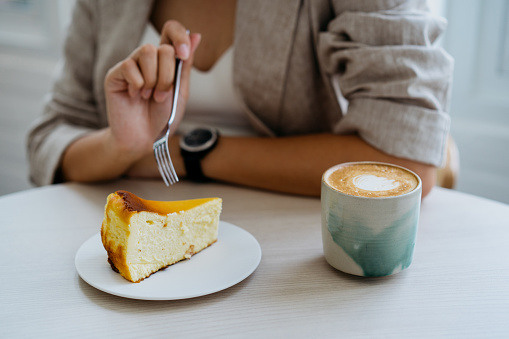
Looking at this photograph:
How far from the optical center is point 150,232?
24.9 inches

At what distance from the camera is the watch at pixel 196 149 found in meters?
0.98

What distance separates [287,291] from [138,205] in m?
0.22

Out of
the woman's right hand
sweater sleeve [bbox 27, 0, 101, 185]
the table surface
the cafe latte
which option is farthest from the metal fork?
sweater sleeve [bbox 27, 0, 101, 185]

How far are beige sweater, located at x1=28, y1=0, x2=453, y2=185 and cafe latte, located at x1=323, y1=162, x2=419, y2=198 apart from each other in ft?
0.70

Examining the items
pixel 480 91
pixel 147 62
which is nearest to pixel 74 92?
pixel 147 62

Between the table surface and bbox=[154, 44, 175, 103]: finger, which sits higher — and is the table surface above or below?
below

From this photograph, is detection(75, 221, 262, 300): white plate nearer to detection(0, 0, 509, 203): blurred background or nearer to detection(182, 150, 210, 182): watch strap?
detection(182, 150, 210, 182): watch strap

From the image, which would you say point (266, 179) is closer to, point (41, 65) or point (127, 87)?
point (127, 87)

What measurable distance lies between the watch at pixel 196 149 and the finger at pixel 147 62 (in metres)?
0.17

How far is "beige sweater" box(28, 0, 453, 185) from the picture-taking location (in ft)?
2.88

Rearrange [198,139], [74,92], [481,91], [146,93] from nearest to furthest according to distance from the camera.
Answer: [146,93] → [198,139] → [74,92] → [481,91]

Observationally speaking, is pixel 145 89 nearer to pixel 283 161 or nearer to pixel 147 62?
pixel 147 62

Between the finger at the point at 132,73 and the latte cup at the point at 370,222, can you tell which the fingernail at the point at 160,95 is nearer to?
the finger at the point at 132,73

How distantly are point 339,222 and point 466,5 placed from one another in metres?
1.14
